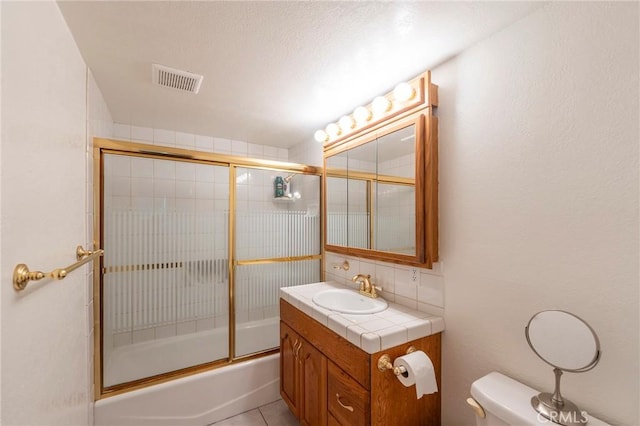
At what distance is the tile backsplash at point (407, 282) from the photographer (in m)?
1.37

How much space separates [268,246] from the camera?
2127 millimetres

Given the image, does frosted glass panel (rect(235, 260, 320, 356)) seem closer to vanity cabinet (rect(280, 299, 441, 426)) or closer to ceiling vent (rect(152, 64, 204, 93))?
vanity cabinet (rect(280, 299, 441, 426))

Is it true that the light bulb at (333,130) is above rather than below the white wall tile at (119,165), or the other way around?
above

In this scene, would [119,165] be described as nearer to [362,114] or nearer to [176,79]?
[176,79]

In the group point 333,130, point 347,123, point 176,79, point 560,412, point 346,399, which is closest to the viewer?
point 560,412

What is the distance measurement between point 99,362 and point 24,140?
1.40 m

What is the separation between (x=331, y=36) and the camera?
1164 mm

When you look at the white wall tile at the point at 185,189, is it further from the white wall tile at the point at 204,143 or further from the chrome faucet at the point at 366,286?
the chrome faucet at the point at 366,286

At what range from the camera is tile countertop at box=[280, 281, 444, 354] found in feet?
3.69

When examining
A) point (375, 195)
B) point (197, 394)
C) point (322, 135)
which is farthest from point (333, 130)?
point (197, 394)

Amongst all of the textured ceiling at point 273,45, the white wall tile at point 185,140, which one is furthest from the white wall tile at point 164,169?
the white wall tile at point 185,140

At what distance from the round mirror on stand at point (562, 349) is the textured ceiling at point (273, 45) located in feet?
3.80

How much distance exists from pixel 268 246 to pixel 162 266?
74cm

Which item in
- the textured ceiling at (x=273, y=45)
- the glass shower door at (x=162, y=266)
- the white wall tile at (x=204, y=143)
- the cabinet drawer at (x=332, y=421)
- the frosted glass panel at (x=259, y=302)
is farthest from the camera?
the white wall tile at (x=204, y=143)
